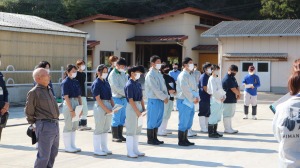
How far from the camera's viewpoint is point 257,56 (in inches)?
1091

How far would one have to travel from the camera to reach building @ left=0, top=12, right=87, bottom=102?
63.9 ft

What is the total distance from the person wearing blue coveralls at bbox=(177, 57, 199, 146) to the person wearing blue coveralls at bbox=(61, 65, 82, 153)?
2.36 meters

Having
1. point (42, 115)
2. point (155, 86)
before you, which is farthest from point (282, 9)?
point (42, 115)

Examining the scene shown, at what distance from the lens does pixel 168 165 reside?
8383 mm

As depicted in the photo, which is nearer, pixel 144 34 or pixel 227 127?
pixel 227 127

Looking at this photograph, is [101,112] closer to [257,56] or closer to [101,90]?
[101,90]

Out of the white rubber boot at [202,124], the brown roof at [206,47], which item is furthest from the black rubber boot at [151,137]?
the brown roof at [206,47]

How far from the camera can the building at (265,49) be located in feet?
88.8

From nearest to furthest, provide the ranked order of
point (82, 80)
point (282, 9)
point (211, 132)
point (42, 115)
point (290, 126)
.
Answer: point (290, 126)
point (42, 115)
point (211, 132)
point (82, 80)
point (282, 9)

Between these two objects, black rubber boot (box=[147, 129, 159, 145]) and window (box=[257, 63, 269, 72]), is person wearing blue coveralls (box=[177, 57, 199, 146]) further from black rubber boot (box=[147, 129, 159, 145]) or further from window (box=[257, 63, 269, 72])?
window (box=[257, 63, 269, 72])

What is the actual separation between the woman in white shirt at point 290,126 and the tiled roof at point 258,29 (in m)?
22.8

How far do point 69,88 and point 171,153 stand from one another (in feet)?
8.26

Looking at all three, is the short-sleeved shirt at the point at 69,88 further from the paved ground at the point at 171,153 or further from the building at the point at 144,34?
the building at the point at 144,34

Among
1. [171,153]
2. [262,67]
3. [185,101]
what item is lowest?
[171,153]
